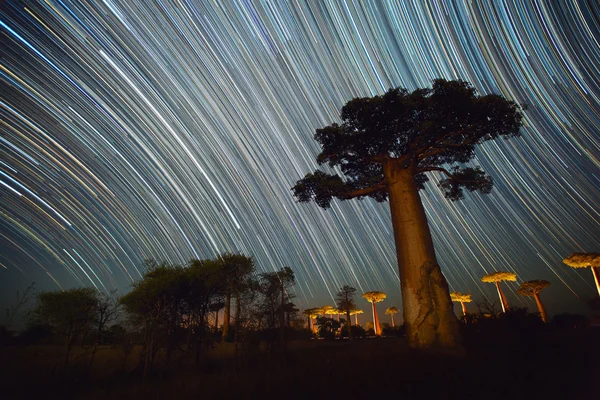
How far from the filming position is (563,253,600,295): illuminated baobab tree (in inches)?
1512

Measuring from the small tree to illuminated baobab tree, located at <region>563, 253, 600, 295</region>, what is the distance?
59.8m

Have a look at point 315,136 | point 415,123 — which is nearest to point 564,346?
point 415,123

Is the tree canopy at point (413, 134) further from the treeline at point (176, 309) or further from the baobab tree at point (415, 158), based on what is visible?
the treeline at point (176, 309)

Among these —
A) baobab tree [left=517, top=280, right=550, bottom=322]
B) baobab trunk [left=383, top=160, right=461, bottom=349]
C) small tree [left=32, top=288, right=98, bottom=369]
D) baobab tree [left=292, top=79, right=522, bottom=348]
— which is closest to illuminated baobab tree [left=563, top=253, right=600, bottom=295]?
baobab tree [left=517, top=280, right=550, bottom=322]

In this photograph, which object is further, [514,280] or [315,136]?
[514,280]

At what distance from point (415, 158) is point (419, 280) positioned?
538 cm

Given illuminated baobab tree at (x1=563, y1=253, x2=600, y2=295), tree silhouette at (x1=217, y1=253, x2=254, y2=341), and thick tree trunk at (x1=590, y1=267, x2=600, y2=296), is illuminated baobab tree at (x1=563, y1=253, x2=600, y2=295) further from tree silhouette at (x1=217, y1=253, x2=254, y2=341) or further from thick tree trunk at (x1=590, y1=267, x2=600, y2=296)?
tree silhouette at (x1=217, y1=253, x2=254, y2=341)

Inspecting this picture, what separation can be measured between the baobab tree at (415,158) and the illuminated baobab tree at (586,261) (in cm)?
4198

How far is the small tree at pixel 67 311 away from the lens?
21.0m

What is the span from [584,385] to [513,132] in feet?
32.2

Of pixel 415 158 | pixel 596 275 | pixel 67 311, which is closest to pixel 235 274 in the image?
pixel 67 311

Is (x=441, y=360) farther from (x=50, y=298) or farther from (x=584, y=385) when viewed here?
(x=50, y=298)

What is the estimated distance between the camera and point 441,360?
21.9ft

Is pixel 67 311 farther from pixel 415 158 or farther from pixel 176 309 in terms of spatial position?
pixel 415 158
